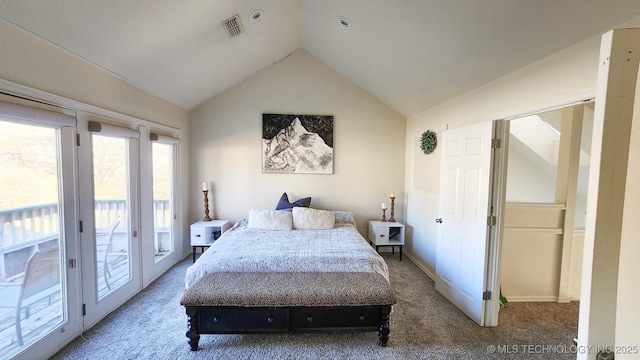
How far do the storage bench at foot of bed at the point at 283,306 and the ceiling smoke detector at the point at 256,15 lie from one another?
2.72m

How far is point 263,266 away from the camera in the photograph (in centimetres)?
231

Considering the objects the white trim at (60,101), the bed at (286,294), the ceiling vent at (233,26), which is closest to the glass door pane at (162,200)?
the white trim at (60,101)

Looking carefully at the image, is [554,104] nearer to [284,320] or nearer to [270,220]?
[284,320]

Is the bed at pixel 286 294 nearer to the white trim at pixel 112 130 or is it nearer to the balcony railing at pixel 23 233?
the balcony railing at pixel 23 233

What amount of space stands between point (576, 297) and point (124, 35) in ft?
17.5

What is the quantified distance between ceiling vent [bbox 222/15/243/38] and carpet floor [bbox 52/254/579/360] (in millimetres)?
3085

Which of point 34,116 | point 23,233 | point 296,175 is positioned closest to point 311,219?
point 296,175

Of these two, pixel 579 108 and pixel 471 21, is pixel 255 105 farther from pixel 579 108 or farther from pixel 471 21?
pixel 579 108

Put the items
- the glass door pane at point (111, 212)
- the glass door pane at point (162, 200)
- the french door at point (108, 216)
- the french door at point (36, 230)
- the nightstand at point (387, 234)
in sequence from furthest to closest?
the nightstand at point (387, 234), the glass door pane at point (162, 200), the glass door pane at point (111, 212), the french door at point (108, 216), the french door at point (36, 230)

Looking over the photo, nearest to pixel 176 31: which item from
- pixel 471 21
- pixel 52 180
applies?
pixel 52 180

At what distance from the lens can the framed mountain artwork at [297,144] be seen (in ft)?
13.8

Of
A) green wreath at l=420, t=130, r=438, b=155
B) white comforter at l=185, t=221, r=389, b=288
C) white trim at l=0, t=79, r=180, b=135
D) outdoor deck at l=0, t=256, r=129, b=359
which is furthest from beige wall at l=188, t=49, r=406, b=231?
outdoor deck at l=0, t=256, r=129, b=359

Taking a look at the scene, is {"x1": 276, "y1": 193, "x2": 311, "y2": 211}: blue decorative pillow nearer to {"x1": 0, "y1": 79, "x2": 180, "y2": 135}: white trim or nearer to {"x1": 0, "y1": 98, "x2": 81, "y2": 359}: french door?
{"x1": 0, "y1": 79, "x2": 180, "y2": 135}: white trim

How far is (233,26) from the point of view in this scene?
2736mm
